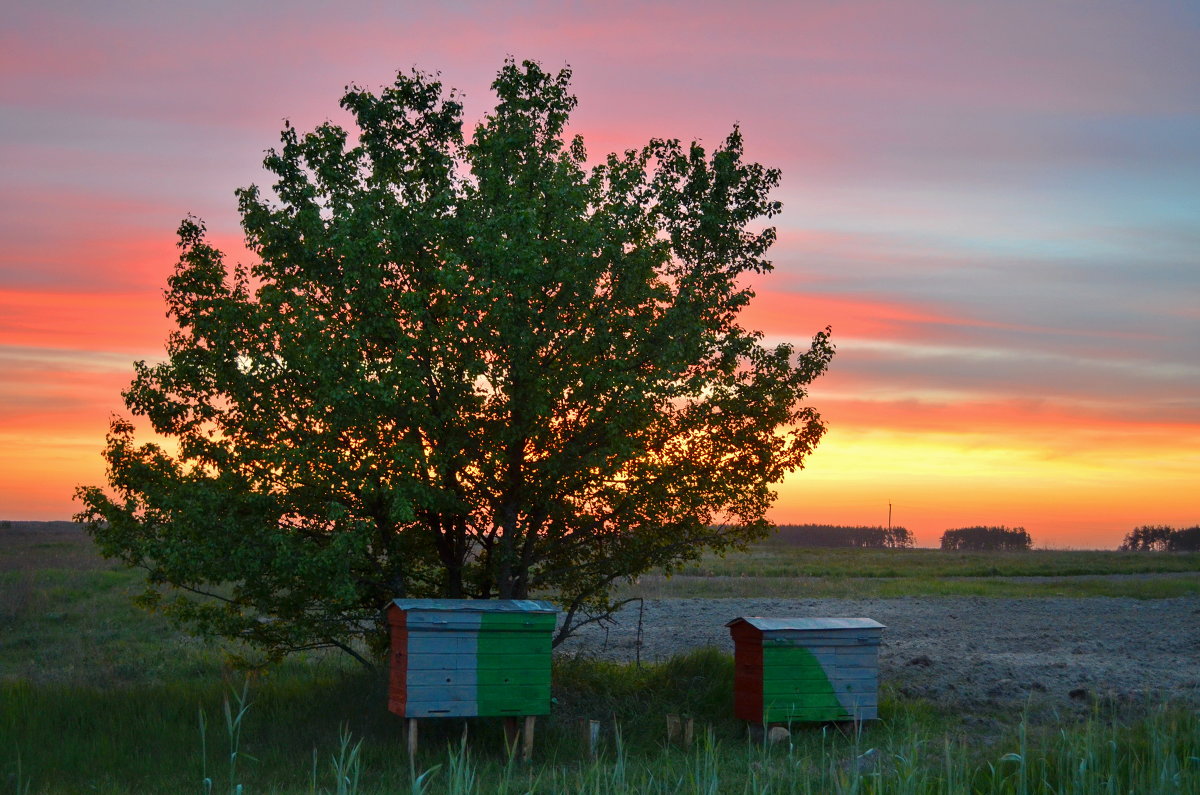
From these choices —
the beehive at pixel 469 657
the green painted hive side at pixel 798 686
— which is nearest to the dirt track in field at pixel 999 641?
the green painted hive side at pixel 798 686

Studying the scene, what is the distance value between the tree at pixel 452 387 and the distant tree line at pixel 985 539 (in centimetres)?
7813

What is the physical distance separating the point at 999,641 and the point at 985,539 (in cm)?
7090

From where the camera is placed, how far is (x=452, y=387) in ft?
53.1

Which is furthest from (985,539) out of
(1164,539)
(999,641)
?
(999,641)

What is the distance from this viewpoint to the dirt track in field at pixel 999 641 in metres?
19.4

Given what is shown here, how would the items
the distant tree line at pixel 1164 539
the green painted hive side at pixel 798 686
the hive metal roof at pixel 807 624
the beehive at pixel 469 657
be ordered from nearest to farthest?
1. the beehive at pixel 469 657
2. the green painted hive side at pixel 798 686
3. the hive metal roof at pixel 807 624
4. the distant tree line at pixel 1164 539

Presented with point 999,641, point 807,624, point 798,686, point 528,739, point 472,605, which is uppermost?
point 472,605

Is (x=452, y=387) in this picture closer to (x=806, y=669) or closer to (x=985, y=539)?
(x=806, y=669)

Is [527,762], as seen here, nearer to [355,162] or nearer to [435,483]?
[435,483]

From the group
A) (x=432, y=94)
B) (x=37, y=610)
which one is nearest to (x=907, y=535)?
(x=37, y=610)

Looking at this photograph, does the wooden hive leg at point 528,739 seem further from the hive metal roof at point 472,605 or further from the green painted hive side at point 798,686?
the green painted hive side at point 798,686

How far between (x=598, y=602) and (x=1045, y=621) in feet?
57.1

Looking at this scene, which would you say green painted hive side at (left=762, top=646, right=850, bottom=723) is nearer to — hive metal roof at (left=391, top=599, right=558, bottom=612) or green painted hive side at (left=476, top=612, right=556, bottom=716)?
green painted hive side at (left=476, top=612, right=556, bottom=716)

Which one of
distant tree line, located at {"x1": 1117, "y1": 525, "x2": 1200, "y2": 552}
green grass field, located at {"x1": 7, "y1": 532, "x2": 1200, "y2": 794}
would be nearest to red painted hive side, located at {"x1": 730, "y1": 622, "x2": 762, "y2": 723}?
green grass field, located at {"x1": 7, "y1": 532, "x2": 1200, "y2": 794}
